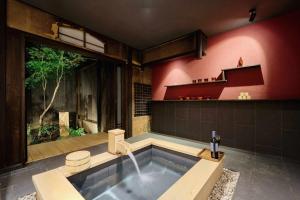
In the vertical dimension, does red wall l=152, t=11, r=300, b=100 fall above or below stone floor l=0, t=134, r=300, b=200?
above

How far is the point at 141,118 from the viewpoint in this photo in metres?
4.90

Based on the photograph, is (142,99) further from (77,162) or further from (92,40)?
(77,162)

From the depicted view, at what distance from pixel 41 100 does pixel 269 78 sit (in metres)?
6.65

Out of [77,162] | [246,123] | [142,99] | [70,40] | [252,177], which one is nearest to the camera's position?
[77,162]

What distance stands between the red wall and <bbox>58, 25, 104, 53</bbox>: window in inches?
103

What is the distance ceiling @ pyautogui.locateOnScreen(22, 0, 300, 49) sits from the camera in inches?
99.3

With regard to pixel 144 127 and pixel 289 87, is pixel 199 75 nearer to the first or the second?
pixel 289 87

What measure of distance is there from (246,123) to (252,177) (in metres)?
1.38

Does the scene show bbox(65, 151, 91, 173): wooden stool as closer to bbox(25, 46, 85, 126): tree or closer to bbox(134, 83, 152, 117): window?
bbox(134, 83, 152, 117): window

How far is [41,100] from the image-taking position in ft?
16.6

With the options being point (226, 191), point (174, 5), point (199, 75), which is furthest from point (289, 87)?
point (174, 5)

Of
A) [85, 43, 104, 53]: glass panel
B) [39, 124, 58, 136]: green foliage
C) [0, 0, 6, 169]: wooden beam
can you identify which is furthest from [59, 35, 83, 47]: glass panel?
[39, 124, 58, 136]: green foliage

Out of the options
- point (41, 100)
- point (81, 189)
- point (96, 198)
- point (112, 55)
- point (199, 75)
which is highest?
point (112, 55)

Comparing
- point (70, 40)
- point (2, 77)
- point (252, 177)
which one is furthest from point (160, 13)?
point (252, 177)
